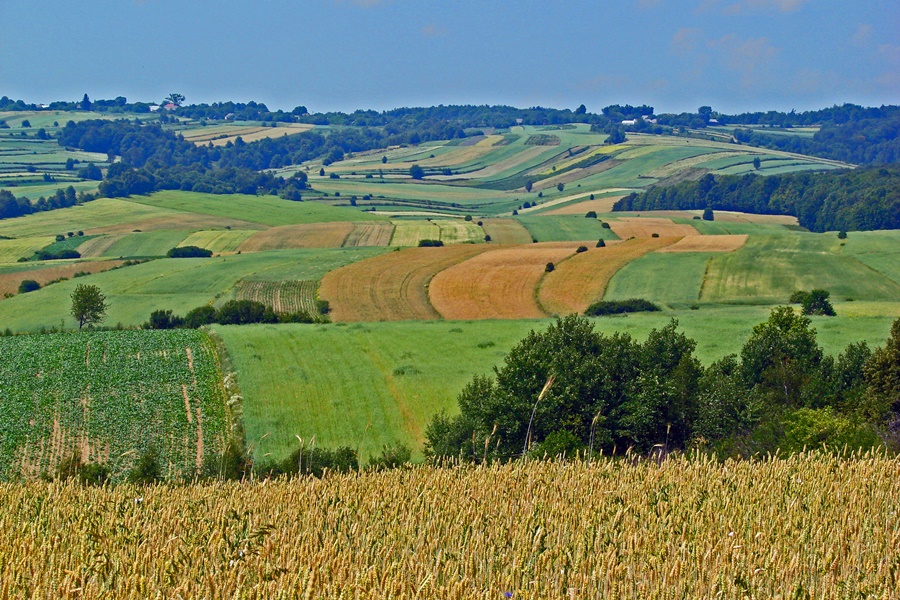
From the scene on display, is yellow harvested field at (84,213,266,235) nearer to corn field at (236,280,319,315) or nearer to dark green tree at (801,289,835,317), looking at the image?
corn field at (236,280,319,315)

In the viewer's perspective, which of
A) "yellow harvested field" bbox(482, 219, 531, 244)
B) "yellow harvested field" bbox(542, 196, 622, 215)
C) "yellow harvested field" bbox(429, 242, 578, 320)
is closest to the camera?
"yellow harvested field" bbox(429, 242, 578, 320)

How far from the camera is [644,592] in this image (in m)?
7.59

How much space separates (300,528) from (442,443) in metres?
27.5

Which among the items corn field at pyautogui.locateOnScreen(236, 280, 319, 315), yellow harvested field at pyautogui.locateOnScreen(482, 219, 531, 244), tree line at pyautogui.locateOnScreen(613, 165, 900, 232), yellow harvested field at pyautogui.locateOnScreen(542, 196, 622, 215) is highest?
tree line at pyautogui.locateOnScreen(613, 165, 900, 232)

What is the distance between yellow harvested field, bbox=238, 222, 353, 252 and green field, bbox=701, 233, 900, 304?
50.8m

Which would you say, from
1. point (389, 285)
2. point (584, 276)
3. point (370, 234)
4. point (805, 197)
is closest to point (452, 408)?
point (389, 285)

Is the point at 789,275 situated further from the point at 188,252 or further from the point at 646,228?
the point at 188,252

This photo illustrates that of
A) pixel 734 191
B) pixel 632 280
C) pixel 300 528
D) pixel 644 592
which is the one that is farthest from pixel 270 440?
pixel 734 191

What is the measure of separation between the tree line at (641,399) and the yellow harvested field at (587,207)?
120 m

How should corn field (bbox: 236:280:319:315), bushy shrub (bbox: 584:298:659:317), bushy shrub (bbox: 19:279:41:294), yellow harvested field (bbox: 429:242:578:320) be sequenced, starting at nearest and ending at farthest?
bushy shrub (bbox: 584:298:659:317), yellow harvested field (bbox: 429:242:578:320), corn field (bbox: 236:280:319:315), bushy shrub (bbox: 19:279:41:294)

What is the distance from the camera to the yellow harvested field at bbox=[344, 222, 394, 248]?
392 feet

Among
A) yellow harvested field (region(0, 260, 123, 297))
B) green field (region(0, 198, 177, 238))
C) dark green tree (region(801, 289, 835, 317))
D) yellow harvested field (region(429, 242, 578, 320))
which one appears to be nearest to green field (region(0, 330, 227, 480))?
yellow harvested field (region(429, 242, 578, 320))

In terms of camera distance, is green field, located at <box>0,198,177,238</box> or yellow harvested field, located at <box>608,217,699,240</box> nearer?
yellow harvested field, located at <box>608,217,699,240</box>

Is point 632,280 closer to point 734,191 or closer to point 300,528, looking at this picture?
point 300,528
